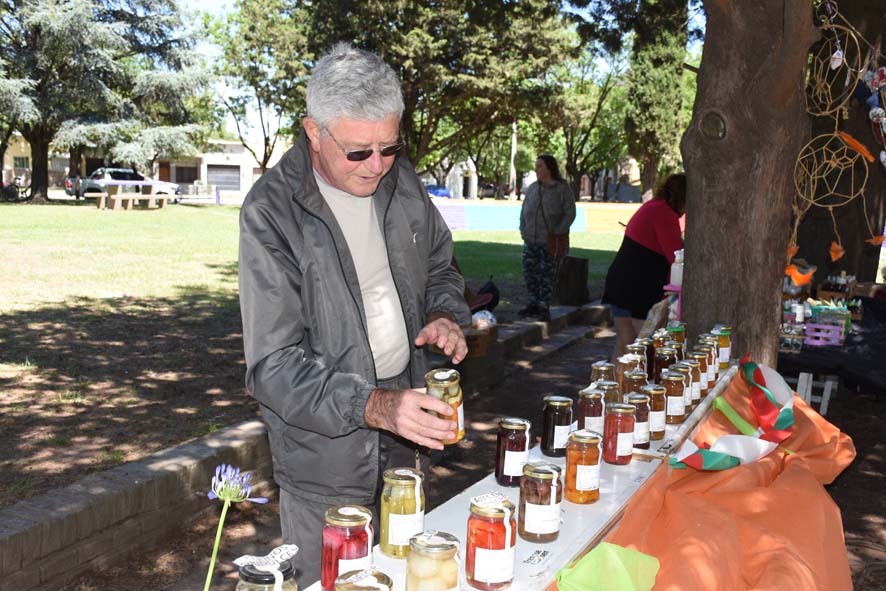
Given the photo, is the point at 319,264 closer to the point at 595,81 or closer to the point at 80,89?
the point at 80,89

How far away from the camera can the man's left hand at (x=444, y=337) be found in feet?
8.43

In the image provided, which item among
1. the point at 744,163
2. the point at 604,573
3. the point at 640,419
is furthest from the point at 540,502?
Result: the point at 744,163

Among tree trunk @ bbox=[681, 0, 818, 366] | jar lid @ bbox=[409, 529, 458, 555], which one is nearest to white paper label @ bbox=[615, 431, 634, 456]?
jar lid @ bbox=[409, 529, 458, 555]

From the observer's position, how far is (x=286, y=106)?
106 feet

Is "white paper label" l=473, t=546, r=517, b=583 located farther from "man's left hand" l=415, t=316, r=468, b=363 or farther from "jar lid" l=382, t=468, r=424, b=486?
"man's left hand" l=415, t=316, r=468, b=363

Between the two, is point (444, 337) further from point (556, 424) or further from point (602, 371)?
point (602, 371)

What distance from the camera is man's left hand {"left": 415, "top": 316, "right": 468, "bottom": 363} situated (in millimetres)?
2568

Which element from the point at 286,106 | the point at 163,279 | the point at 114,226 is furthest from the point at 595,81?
the point at 163,279

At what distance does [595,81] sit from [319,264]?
53.2 metres

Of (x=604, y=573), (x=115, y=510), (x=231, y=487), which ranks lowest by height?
(x=115, y=510)

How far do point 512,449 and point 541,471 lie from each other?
1.18ft

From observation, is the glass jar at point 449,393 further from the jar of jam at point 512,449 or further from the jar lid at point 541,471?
the jar of jam at point 512,449

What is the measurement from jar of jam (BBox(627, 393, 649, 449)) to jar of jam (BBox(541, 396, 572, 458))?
1.03 feet

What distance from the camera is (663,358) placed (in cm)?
379
